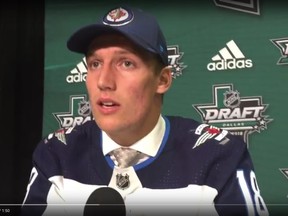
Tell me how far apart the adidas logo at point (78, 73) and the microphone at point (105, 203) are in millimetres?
329

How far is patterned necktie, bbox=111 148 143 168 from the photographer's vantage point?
4.05ft

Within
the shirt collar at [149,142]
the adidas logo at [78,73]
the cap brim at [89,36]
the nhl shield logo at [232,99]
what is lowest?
the shirt collar at [149,142]

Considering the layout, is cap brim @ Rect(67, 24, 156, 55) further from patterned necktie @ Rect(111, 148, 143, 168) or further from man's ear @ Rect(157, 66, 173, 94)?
patterned necktie @ Rect(111, 148, 143, 168)

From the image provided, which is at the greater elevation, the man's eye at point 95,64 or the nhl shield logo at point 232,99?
the man's eye at point 95,64

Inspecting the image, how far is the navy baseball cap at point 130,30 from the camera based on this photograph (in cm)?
117

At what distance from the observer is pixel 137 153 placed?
4.06 ft

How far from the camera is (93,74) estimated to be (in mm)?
1221

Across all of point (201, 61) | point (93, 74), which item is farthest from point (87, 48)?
point (201, 61)

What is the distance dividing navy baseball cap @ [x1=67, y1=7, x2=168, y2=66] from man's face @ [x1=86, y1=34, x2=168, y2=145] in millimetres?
26

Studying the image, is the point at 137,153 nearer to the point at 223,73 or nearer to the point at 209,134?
the point at 209,134

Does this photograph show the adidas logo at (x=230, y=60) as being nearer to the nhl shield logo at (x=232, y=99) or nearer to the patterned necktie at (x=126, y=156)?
the nhl shield logo at (x=232, y=99)

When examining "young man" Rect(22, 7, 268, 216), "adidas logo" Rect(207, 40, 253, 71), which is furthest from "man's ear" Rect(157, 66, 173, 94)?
"adidas logo" Rect(207, 40, 253, 71)

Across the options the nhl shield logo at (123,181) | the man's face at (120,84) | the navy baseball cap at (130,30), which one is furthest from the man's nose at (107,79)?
the nhl shield logo at (123,181)

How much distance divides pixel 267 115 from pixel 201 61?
0.77 ft
